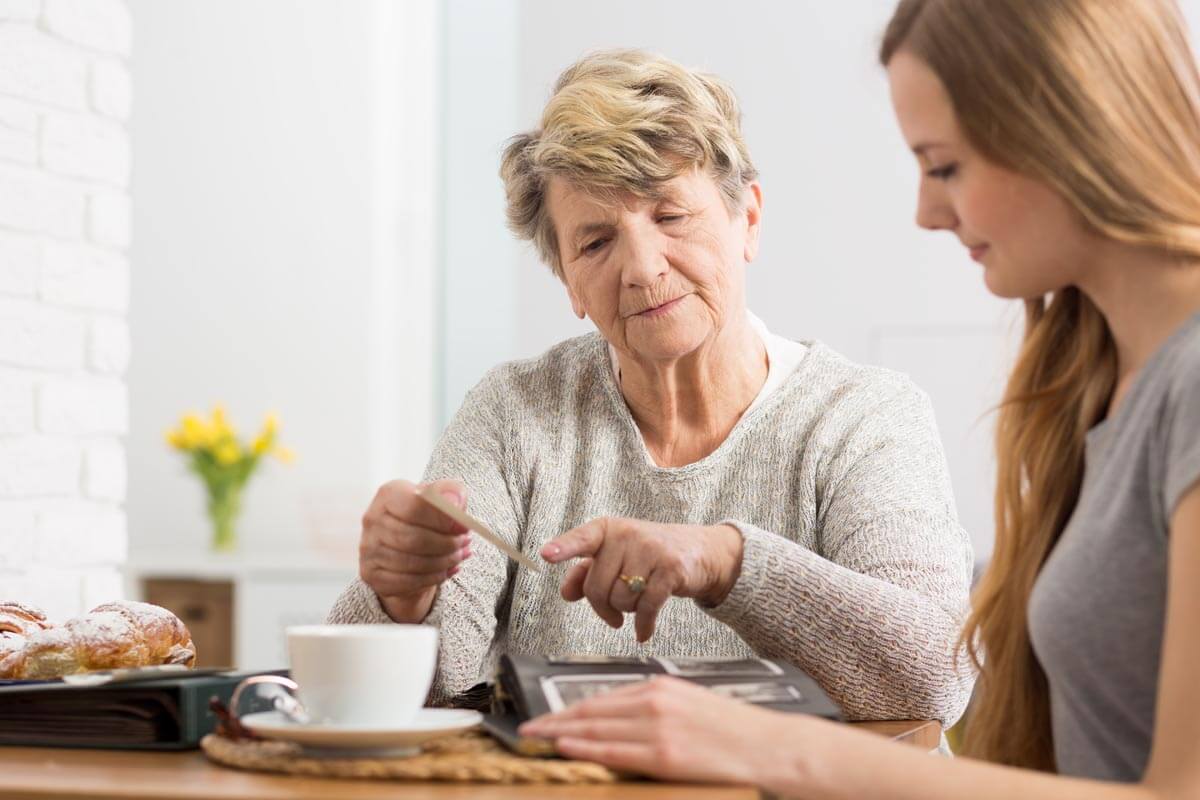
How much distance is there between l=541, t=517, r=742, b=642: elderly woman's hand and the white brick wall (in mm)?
1109

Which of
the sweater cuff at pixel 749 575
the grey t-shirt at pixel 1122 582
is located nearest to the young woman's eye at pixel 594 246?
the sweater cuff at pixel 749 575

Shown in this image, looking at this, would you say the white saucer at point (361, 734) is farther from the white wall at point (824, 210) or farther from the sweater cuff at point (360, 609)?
the white wall at point (824, 210)

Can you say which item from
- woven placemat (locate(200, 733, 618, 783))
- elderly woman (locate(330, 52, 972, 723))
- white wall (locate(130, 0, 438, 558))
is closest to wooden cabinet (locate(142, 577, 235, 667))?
white wall (locate(130, 0, 438, 558))

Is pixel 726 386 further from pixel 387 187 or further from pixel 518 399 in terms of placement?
pixel 387 187

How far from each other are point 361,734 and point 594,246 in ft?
2.81

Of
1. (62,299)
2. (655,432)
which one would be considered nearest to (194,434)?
(62,299)

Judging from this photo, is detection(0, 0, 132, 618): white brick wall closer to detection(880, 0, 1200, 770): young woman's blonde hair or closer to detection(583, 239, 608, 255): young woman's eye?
detection(583, 239, 608, 255): young woman's eye

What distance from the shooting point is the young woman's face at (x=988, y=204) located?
0.96 meters

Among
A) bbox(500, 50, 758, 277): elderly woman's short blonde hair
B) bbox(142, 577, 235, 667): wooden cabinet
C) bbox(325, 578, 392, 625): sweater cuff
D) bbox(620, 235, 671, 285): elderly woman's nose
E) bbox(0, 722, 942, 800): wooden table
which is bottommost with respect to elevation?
bbox(142, 577, 235, 667): wooden cabinet

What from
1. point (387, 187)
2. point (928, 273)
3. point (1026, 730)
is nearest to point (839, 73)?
point (928, 273)

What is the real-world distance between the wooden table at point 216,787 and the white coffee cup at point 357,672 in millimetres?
62

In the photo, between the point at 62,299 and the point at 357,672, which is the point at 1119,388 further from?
the point at 62,299

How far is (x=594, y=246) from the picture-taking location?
5.37 ft

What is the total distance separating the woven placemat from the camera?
0.85 meters
